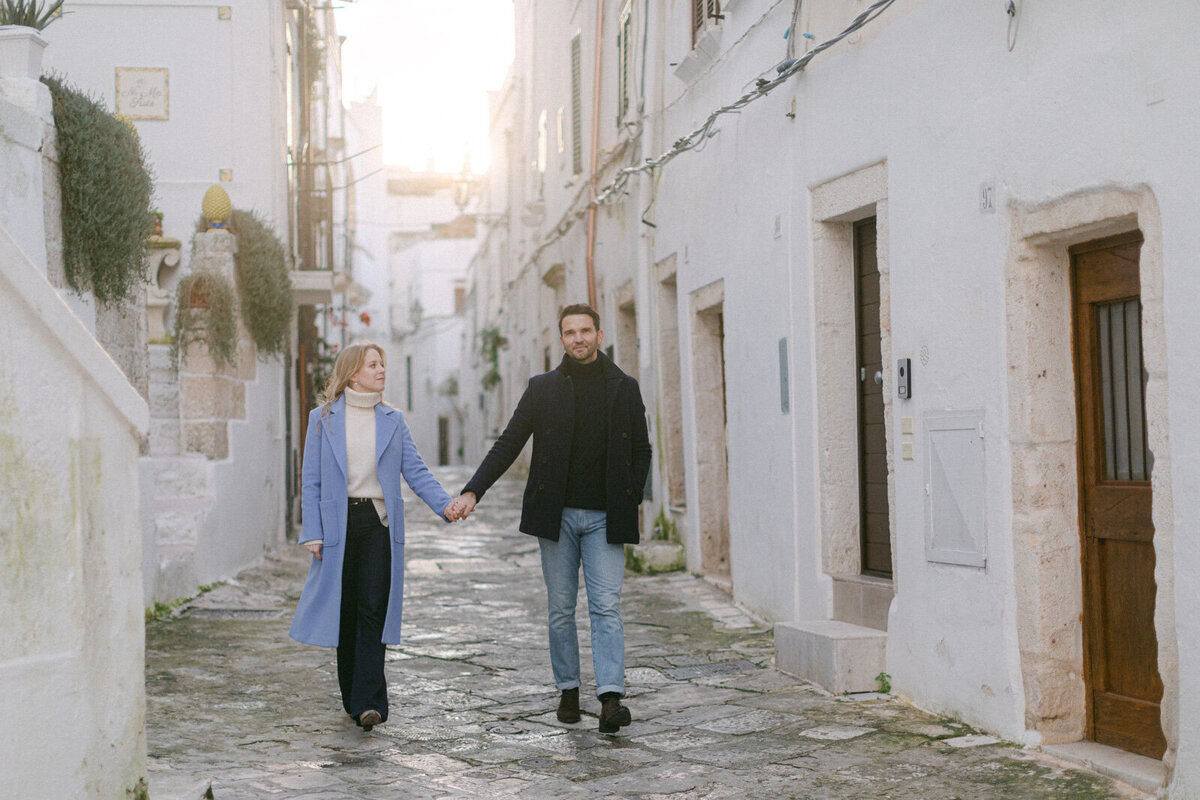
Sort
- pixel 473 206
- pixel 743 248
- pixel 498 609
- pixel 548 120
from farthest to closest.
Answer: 1. pixel 473 206
2. pixel 548 120
3. pixel 498 609
4. pixel 743 248

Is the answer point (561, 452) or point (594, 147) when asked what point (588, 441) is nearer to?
point (561, 452)

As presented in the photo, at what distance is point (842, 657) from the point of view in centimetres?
651

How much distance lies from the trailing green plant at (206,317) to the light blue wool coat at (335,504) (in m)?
5.67

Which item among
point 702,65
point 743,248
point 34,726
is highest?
point 702,65

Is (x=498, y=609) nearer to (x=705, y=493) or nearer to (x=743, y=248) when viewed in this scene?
(x=705, y=493)

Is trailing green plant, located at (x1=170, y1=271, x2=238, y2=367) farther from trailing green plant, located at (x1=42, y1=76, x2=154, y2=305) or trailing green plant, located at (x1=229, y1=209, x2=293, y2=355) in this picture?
trailing green plant, located at (x1=42, y1=76, x2=154, y2=305)

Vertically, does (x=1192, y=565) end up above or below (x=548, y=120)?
below

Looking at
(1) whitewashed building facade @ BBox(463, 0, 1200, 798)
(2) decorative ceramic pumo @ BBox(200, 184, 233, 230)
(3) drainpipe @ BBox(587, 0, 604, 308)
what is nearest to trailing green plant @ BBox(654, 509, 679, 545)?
(1) whitewashed building facade @ BBox(463, 0, 1200, 798)

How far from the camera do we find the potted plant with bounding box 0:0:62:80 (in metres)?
7.14

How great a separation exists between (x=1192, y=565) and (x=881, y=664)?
7.84ft

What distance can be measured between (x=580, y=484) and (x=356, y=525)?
3.36 ft

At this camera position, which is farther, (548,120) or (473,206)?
(473,206)

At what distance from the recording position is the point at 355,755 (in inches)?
215

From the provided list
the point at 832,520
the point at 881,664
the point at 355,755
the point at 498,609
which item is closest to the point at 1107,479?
the point at 881,664
